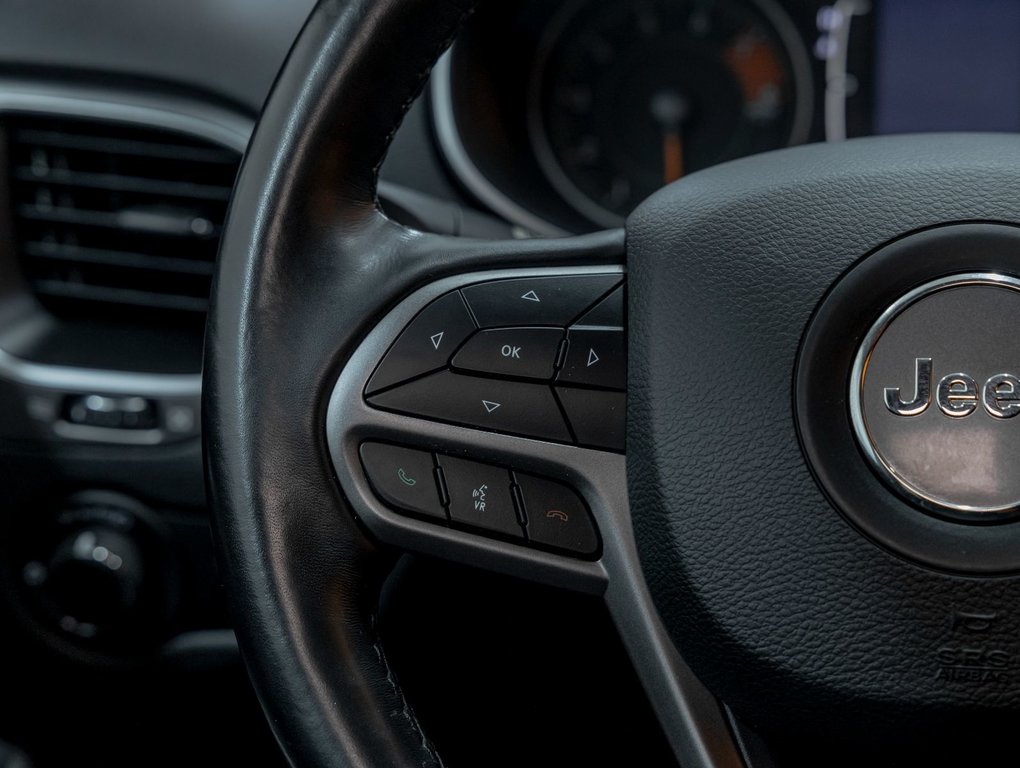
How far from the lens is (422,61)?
815mm

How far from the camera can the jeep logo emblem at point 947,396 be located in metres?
0.71

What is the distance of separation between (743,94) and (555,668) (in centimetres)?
125

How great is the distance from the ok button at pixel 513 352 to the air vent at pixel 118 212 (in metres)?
0.58

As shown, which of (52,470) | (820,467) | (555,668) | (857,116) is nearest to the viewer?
(820,467)

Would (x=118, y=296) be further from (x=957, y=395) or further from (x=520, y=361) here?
(x=957, y=395)

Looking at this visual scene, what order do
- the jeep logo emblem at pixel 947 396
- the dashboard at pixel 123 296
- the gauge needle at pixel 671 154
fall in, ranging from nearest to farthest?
the jeep logo emblem at pixel 947 396 < the dashboard at pixel 123 296 < the gauge needle at pixel 671 154

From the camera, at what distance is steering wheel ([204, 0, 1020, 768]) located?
72 centimetres

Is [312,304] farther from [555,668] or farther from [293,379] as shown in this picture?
[555,668]

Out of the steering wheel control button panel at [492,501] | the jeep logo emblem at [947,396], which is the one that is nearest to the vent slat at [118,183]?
the steering wheel control button panel at [492,501]

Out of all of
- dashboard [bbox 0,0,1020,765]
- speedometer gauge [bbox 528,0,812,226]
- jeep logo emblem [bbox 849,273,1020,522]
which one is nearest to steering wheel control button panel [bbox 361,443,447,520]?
jeep logo emblem [bbox 849,273,1020,522]

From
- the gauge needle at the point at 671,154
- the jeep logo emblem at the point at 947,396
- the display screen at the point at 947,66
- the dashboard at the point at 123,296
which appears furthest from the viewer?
the gauge needle at the point at 671,154

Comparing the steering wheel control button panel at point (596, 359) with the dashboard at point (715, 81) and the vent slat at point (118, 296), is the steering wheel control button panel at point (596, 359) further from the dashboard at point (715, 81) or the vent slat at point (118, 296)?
the dashboard at point (715, 81)

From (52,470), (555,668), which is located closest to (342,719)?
(555,668)

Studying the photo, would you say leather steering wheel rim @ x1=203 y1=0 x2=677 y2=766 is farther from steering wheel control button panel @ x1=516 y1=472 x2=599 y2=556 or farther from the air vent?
the air vent
